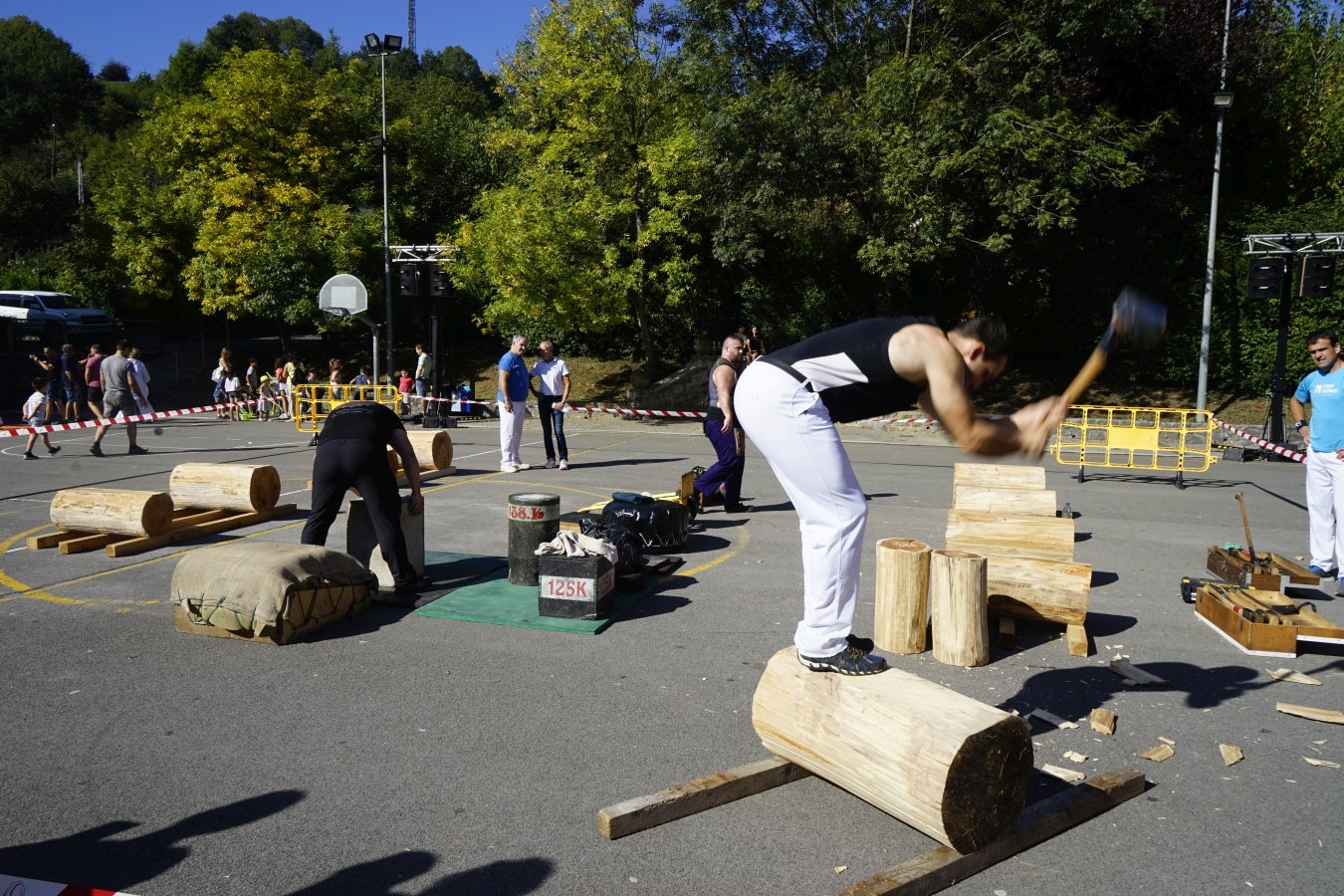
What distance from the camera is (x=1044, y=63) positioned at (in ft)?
71.2

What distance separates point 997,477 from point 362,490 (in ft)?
21.6

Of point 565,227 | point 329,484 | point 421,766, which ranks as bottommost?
point 421,766

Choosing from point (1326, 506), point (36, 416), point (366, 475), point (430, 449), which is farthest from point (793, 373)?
point (36, 416)

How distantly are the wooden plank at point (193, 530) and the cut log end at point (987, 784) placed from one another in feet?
27.3

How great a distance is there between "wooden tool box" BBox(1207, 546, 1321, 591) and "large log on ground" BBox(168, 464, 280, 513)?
9.64 m

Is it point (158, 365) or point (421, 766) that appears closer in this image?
point (421, 766)

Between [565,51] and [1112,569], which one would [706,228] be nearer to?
[565,51]

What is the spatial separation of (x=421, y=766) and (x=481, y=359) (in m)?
29.6

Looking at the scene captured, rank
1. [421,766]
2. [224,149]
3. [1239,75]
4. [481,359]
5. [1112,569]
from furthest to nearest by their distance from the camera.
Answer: [481,359] < [224,149] < [1239,75] < [1112,569] < [421,766]

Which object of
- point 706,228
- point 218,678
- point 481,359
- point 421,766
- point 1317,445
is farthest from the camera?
point 481,359

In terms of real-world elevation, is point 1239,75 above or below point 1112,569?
above

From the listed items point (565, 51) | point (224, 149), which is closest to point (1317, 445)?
point (565, 51)

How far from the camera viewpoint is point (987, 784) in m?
3.59

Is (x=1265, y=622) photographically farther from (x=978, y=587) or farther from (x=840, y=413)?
(x=840, y=413)
